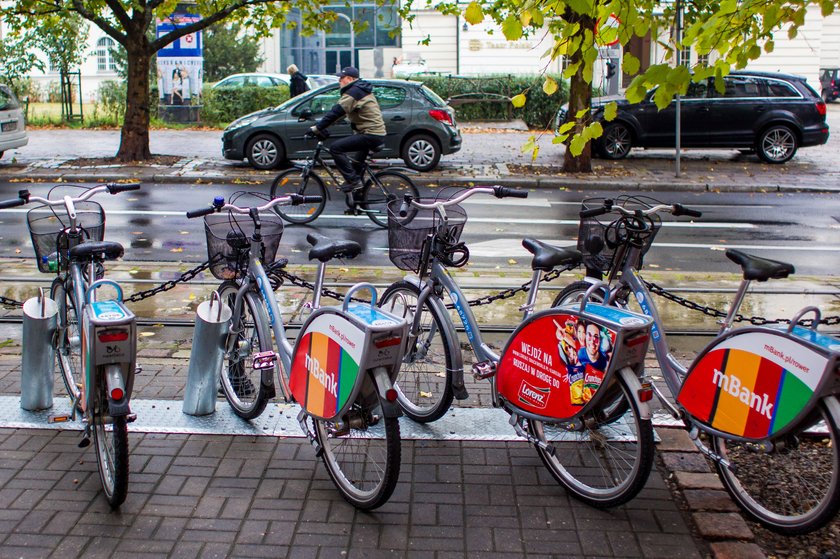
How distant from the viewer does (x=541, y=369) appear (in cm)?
427

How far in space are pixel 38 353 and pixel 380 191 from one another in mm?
7266

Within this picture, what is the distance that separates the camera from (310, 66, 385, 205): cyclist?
39.1 ft

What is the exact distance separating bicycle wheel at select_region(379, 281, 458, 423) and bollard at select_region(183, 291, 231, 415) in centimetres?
93

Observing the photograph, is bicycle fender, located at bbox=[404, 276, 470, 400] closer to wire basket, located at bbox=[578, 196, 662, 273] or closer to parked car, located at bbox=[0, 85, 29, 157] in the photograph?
wire basket, located at bbox=[578, 196, 662, 273]

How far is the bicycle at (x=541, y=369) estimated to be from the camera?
3.90m

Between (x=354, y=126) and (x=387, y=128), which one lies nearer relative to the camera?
(x=354, y=126)

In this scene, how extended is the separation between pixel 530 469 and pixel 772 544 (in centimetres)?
115

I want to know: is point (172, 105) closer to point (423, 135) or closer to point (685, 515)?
point (423, 135)

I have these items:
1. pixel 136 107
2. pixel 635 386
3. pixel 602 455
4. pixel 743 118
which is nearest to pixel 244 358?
pixel 602 455

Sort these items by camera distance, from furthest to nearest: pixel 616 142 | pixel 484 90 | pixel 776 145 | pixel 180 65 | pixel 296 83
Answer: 1. pixel 484 90
2. pixel 296 83
3. pixel 180 65
4. pixel 616 142
5. pixel 776 145

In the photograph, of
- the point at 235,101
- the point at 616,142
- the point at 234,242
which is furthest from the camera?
the point at 235,101

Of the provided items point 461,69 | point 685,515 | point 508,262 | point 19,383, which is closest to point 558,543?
point 685,515

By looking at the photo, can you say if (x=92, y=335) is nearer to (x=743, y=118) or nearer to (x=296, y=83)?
(x=743, y=118)

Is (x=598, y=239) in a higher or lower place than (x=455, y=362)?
higher
